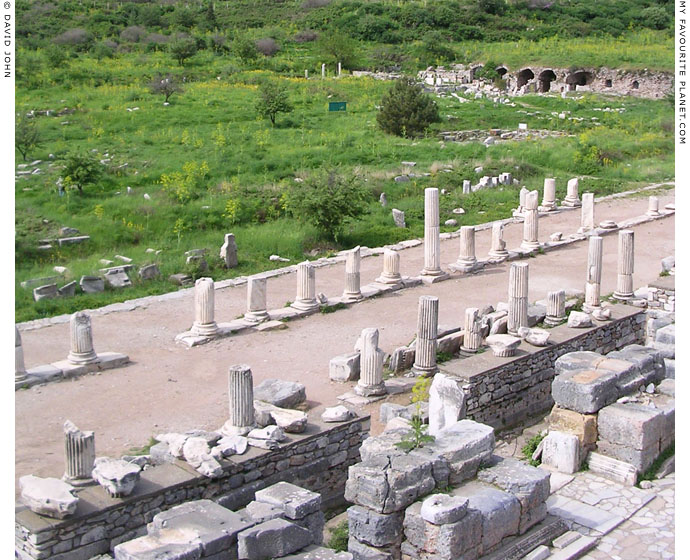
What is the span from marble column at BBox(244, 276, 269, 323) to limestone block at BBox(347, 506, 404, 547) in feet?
26.2

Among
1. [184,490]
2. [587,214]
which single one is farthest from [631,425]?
[587,214]

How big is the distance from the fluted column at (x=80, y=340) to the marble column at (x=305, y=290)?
471 cm

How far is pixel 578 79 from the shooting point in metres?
55.9

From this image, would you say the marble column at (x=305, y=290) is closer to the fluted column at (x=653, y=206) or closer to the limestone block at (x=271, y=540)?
the limestone block at (x=271, y=540)

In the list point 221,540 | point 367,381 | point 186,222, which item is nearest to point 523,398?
point 367,381

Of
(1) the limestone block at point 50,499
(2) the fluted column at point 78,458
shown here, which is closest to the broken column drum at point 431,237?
(2) the fluted column at point 78,458

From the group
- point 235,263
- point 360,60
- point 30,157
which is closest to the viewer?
point 235,263

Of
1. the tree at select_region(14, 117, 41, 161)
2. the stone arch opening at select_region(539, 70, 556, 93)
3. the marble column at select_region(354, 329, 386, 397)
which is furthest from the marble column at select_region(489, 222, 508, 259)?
the stone arch opening at select_region(539, 70, 556, 93)

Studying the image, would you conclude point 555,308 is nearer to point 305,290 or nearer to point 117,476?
point 305,290

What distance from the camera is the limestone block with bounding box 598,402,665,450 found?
12102mm

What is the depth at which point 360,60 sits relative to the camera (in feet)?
189

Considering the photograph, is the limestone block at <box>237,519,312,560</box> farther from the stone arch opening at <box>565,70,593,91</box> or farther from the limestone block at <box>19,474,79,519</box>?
the stone arch opening at <box>565,70,593,91</box>

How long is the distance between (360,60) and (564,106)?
16.9 metres

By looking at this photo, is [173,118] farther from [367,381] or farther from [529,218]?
[367,381]
